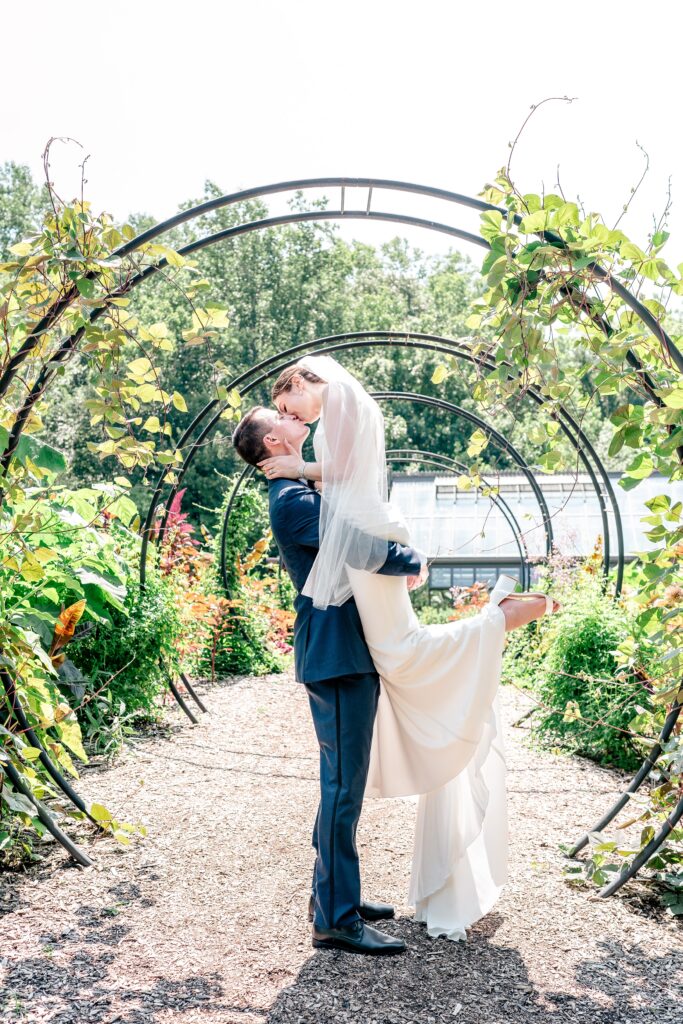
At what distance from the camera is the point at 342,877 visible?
2701 mm

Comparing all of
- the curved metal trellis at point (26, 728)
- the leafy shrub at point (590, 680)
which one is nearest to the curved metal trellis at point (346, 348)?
the leafy shrub at point (590, 680)

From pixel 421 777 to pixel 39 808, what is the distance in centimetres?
151

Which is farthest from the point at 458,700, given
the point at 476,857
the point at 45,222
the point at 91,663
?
the point at 91,663

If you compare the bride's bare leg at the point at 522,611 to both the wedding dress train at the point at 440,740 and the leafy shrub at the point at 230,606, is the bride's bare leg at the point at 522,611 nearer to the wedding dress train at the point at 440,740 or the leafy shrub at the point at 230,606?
the wedding dress train at the point at 440,740

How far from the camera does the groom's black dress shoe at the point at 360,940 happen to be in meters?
2.69

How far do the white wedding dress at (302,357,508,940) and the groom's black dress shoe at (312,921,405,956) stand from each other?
7.5 inches

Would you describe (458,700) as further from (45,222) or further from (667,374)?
(45,222)

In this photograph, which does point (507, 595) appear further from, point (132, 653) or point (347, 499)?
point (132, 653)

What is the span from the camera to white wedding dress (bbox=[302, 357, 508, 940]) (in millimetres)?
2777

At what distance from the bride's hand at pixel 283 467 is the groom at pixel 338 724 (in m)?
0.06

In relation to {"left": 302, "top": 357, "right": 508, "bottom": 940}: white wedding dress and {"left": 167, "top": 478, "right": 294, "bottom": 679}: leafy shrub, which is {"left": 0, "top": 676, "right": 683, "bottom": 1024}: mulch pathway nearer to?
{"left": 302, "top": 357, "right": 508, "bottom": 940}: white wedding dress

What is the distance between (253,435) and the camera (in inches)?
114

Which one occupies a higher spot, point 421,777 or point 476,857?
point 421,777

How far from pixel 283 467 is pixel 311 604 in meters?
0.44
